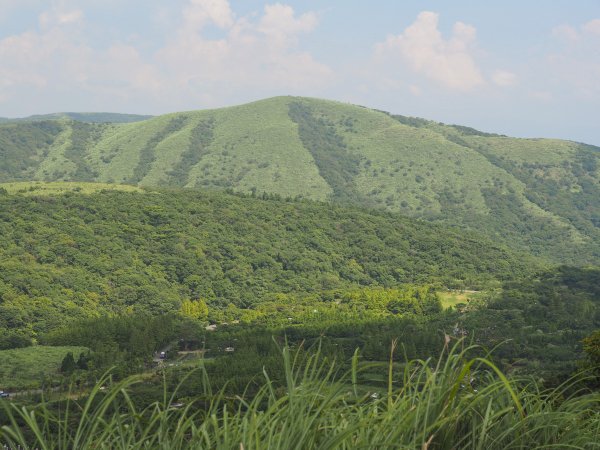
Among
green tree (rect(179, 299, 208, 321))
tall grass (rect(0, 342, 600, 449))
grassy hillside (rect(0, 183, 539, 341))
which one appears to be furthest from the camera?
green tree (rect(179, 299, 208, 321))

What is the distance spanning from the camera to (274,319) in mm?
101375

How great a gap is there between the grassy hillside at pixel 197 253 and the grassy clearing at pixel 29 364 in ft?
44.0

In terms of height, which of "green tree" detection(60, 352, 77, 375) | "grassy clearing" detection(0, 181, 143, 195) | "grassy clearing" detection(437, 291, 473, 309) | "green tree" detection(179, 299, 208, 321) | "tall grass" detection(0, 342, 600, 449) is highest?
"tall grass" detection(0, 342, 600, 449)

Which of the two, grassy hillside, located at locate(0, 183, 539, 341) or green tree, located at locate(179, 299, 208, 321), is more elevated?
grassy hillside, located at locate(0, 183, 539, 341)

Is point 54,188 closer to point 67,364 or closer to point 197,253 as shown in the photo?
point 197,253

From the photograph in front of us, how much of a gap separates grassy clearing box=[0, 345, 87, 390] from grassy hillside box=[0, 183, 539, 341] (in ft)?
44.0

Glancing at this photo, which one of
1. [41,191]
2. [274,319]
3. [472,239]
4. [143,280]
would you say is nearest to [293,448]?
[274,319]

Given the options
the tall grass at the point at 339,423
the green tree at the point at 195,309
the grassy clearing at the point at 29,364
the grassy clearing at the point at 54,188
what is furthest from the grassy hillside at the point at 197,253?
the tall grass at the point at 339,423

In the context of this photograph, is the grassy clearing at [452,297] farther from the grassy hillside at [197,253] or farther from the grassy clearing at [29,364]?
the grassy clearing at [29,364]

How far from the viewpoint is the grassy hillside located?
10831cm

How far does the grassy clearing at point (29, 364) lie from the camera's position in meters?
66.9

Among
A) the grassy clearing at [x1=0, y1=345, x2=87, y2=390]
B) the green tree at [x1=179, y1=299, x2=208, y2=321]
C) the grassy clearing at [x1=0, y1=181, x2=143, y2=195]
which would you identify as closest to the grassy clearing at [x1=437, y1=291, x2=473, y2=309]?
the green tree at [x1=179, y1=299, x2=208, y2=321]

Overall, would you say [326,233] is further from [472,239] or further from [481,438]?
[481,438]

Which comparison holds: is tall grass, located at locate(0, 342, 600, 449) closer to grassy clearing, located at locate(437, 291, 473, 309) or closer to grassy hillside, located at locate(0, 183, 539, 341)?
grassy hillside, located at locate(0, 183, 539, 341)
